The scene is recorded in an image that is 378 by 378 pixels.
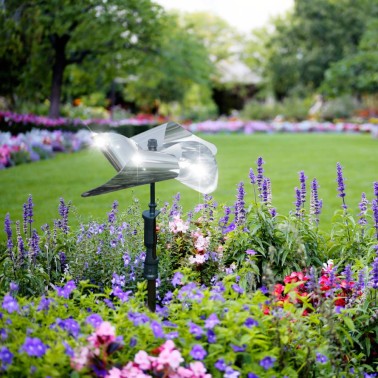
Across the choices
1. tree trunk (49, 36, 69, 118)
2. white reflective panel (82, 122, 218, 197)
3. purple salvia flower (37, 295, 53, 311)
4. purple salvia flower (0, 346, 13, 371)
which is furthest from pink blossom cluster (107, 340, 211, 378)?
tree trunk (49, 36, 69, 118)

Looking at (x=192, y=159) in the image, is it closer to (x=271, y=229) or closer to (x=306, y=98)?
(x=271, y=229)

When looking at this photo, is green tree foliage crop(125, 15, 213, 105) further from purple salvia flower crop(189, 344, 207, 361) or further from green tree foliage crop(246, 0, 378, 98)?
purple salvia flower crop(189, 344, 207, 361)

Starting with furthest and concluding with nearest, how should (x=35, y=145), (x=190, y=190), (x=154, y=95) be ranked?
1. (x=154, y=95)
2. (x=35, y=145)
3. (x=190, y=190)

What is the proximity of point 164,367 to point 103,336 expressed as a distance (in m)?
0.26

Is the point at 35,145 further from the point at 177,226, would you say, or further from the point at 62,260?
the point at 177,226

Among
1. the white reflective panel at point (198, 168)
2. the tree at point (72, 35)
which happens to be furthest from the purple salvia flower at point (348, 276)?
the tree at point (72, 35)

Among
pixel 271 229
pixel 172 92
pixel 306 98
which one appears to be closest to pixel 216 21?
pixel 306 98

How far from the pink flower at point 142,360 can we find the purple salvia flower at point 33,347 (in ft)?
1.10

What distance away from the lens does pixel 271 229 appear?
12.5 ft

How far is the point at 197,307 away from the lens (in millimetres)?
2357

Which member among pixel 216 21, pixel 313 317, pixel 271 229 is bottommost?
pixel 313 317

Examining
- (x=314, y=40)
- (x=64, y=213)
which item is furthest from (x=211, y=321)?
(x=314, y=40)

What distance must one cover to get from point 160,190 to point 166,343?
619 cm

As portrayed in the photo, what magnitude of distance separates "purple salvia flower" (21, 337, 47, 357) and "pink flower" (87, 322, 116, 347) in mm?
184
